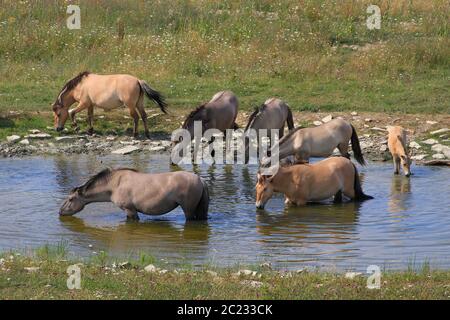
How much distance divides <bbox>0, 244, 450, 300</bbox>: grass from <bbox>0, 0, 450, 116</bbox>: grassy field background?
11.0 m

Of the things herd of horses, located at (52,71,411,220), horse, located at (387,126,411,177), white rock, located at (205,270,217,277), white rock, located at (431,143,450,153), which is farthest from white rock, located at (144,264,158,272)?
white rock, located at (431,143,450,153)

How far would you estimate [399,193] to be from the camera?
52.4 feet

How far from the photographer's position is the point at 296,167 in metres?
15.4

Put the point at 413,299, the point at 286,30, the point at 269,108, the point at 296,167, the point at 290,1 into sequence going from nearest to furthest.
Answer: the point at 413,299, the point at 296,167, the point at 269,108, the point at 286,30, the point at 290,1

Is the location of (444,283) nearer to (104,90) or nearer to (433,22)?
(104,90)

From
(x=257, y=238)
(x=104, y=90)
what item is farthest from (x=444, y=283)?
(x=104, y=90)

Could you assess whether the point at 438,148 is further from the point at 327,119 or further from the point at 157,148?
the point at 157,148

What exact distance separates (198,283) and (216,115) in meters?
9.56

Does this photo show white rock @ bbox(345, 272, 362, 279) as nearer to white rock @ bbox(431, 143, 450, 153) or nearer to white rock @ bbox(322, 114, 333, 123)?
white rock @ bbox(431, 143, 450, 153)

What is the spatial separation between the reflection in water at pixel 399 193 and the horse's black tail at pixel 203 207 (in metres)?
2.55

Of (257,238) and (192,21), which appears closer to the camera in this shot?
(257,238)

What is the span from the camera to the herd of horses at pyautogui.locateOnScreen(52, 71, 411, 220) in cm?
1409

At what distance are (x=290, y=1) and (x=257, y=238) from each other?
15.9 metres

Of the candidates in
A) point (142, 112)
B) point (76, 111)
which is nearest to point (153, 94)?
point (142, 112)
